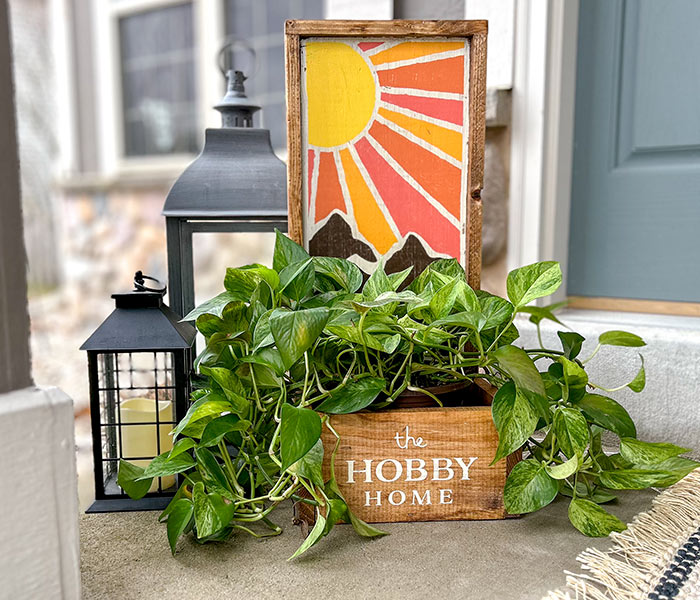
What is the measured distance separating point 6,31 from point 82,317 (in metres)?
3.88

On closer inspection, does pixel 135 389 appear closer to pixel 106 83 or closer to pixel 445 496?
pixel 445 496

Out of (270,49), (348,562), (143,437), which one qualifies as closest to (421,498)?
(348,562)

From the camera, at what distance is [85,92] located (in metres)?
4.34

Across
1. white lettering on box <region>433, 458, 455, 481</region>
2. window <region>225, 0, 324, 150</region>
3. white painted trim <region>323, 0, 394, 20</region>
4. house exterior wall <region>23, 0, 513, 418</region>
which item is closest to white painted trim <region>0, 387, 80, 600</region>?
white lettering on box <region>433, 458, 455, 481</region>

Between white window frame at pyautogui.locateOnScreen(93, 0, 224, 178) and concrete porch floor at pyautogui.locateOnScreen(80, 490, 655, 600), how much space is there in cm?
284

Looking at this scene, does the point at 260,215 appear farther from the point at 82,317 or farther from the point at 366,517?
the point at 82,317

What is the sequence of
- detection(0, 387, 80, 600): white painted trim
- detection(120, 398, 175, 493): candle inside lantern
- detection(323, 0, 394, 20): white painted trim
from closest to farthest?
detection(0, 387, 80, 600): white painted trim
detection(120, 398, 175, 493): candle inside lantern
detection(323, 0, 394, 20): white painted trim

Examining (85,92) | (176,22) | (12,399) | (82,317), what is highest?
(176,22)

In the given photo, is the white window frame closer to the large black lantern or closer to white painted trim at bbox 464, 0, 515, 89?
white painted trim at bbox 464, 0, 515, 89

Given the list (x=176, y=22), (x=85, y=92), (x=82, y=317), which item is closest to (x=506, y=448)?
(x=176, y=22)

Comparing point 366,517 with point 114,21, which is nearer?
point 366,517

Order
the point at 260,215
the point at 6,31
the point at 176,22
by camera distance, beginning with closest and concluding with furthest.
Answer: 1. the point at 6,31
2. the point at 260,215
3. the point at 176,22

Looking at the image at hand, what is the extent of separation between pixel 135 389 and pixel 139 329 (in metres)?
0.11

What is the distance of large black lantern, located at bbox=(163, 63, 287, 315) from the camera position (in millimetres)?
979
